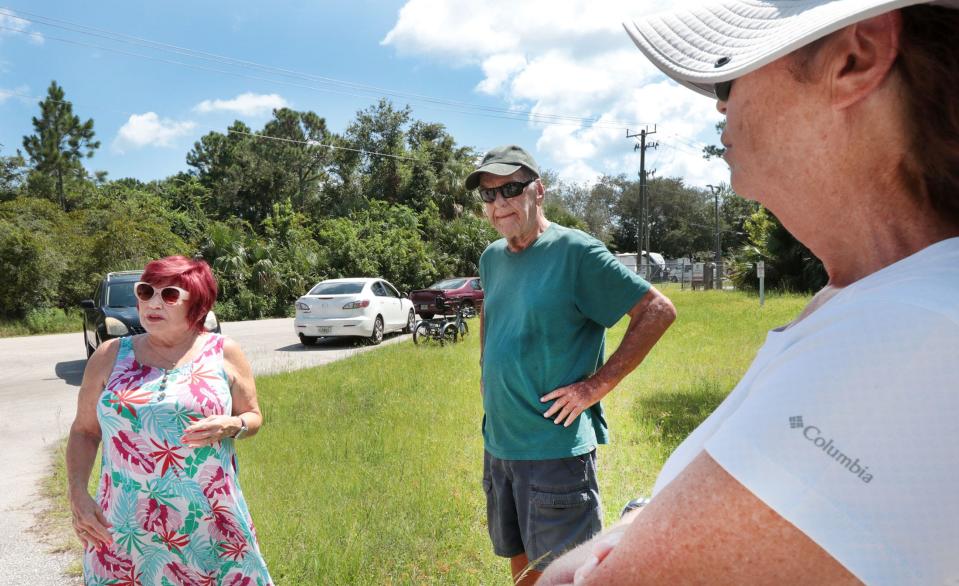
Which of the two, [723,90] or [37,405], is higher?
[723,90]

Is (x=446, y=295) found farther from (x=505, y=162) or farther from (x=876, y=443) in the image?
(x=876, y=443)

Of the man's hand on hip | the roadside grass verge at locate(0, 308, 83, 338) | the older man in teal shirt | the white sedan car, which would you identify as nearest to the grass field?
the older man in teal shirt

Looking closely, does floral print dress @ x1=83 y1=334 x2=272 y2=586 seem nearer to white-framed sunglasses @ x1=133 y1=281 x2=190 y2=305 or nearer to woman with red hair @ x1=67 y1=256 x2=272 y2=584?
woman with red hair @ x1=67 y1=256 x2=272 y2=584

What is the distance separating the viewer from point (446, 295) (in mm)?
20500

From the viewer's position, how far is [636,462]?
5617 mm

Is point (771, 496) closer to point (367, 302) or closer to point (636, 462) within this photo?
point (636, 462)

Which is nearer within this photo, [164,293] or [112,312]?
[164,293]

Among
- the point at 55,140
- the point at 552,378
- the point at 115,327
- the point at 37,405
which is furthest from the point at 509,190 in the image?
the point at 55,140

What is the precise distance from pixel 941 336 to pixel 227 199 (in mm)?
47658

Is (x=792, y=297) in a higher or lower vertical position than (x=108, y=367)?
lower

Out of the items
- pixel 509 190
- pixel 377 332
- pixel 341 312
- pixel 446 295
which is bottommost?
pixel 377 332

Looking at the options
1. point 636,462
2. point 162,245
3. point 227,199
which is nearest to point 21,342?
point 162,245

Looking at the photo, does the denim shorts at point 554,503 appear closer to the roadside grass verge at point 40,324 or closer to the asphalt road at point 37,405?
the asphalt road at point 37,405

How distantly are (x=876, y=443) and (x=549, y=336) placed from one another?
207cm
